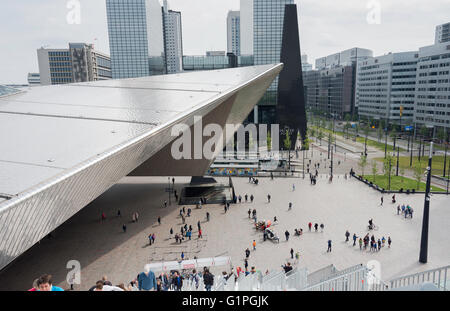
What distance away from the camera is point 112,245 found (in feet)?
57.7

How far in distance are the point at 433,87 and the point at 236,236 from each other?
196 ft

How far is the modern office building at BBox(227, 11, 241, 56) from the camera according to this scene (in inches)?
6186

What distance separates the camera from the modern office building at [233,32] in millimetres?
157125

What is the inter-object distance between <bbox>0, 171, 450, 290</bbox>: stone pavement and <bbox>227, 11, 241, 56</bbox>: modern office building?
142 meters

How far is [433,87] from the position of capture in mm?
59844

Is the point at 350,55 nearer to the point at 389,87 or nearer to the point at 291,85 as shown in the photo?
the point at 389,87

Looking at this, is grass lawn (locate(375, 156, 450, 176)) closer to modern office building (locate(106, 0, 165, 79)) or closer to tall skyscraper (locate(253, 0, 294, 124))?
tall skyscraper (locate(253, 0, 294, 124))

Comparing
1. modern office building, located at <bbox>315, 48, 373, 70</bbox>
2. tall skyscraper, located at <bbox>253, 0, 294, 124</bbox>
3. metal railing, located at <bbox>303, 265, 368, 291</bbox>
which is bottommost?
metal railing, located at <bbox>303, 265, 368, 291</bbox>

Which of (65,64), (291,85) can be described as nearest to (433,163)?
(291,85)

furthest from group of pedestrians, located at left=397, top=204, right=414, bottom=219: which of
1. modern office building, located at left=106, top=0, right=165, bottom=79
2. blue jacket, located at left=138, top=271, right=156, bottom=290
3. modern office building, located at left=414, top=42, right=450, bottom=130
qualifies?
modern office building, located at left=106, top=0, right=165, bottom=79

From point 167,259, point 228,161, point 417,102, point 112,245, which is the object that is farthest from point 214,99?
point 417,102

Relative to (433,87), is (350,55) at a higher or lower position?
higher
